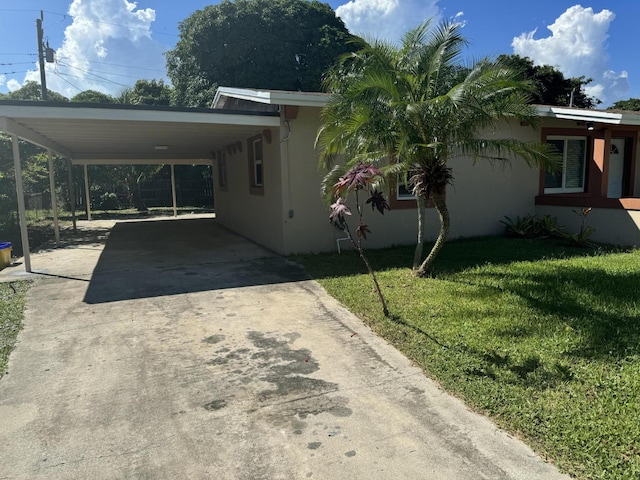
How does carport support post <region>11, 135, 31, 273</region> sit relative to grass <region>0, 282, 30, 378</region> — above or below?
above

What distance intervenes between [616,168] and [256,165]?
10.3 m

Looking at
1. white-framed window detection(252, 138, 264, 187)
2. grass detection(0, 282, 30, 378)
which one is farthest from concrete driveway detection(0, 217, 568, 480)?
white-framed window detection(252, 138, 264, 187)

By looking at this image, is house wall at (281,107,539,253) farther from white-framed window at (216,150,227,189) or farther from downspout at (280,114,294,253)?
white-framed window at (216,150,227,189)

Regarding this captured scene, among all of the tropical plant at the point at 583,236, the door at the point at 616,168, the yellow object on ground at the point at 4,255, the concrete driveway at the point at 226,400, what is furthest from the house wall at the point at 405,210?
the yellow object on ground at the point at 4,255

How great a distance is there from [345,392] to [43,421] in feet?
7.53

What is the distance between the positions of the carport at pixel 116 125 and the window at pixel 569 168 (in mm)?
7796

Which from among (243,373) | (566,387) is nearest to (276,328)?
(243,373)

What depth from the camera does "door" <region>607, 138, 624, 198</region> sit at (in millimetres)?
12758

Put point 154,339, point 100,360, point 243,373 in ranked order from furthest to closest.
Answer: point 154,339
point 100,360
point 243,373

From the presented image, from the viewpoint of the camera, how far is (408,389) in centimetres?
375

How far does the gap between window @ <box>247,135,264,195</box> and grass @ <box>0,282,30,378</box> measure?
17.0ft

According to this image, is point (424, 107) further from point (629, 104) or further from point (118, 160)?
point (629, 104)

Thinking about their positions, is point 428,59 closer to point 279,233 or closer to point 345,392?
point 279,233

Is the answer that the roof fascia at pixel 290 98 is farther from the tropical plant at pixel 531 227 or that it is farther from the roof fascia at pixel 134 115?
the tropical plant at pixel 531 227
